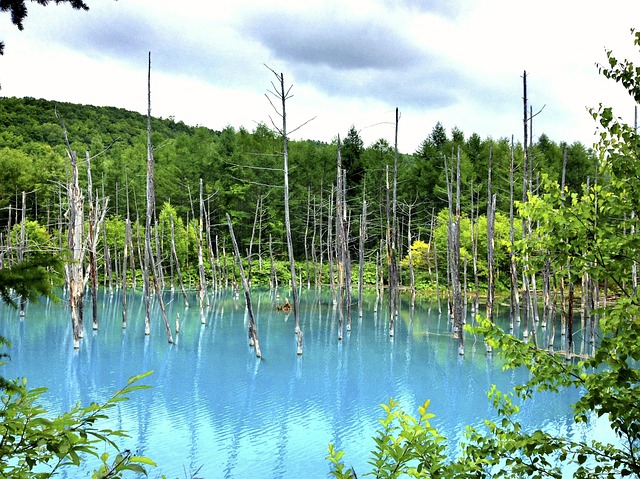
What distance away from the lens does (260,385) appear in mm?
12523

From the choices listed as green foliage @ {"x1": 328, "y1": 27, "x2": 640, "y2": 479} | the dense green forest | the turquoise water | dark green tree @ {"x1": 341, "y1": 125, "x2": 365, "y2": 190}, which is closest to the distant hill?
the dense green forest

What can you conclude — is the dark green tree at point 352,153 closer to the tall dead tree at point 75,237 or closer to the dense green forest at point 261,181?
the dense green forest at point 261,181

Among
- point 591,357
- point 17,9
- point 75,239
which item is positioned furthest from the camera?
point 75,239

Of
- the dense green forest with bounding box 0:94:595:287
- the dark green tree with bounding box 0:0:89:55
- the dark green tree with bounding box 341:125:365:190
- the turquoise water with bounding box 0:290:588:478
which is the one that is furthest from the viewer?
the dark green tree with bounding box 341:125:365:190

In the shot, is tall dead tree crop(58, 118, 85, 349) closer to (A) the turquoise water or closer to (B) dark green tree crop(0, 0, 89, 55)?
(A) the turquoise water

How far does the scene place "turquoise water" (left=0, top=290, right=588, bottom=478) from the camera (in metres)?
8.79

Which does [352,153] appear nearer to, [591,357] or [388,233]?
[388,233]

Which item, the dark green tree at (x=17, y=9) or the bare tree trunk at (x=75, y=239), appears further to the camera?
the bare tree trunk at (x=75, y=239)

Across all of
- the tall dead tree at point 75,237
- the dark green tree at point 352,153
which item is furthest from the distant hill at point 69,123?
the tall dead tree at point 75,237

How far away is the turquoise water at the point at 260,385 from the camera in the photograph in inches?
346

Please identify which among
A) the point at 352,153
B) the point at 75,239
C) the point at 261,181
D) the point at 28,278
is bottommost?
the point at 28,278

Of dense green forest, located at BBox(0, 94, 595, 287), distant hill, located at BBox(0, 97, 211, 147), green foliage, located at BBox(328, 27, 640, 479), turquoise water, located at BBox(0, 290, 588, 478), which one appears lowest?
turquoise water, located at BBox(0, 290, 588, 478)

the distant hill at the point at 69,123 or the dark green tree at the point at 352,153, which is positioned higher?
the distant hill at the point at 69,123

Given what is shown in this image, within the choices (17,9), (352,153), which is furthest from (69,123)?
(17,9)
